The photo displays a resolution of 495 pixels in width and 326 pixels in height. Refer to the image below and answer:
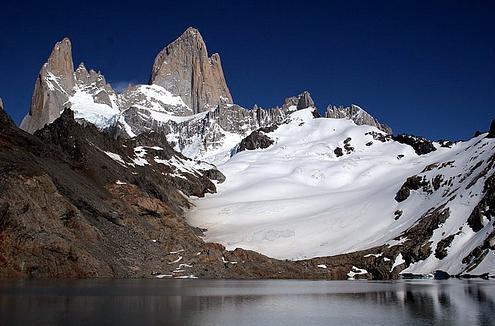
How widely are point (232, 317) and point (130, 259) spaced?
64417 millimetres

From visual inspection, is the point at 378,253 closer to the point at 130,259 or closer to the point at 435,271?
the point at 435,271

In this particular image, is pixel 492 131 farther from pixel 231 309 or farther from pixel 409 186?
pixel 231 309

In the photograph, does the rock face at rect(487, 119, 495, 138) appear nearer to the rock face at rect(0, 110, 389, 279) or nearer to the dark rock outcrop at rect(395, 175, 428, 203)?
the dark rock outcrop at rect(395, 175, 428, 203)

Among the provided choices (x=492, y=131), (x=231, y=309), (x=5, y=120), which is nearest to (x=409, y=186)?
(x=492, y=131)

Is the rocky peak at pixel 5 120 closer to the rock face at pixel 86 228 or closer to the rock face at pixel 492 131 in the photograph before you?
the rock face at pixel 86 228

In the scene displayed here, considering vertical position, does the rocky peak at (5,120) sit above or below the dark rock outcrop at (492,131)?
below

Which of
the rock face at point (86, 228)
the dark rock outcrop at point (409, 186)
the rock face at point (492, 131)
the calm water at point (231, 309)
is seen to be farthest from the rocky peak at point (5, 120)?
the rock face at point (492, 131)

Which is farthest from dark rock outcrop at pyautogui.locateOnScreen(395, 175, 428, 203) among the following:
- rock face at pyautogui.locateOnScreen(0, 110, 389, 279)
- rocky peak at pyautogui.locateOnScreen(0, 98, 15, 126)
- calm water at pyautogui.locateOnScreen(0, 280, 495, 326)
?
calm water at pyautogui.locateOnScreen(0, 280, 495, 326)

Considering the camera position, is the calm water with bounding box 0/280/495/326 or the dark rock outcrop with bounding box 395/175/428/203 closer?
the calm water with bounding box 0/280/495/326

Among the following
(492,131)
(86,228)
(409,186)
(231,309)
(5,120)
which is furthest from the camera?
(492,131)

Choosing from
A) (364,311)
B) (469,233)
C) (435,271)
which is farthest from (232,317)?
(469,233)

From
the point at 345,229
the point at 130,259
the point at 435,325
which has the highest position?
the point at 345,229

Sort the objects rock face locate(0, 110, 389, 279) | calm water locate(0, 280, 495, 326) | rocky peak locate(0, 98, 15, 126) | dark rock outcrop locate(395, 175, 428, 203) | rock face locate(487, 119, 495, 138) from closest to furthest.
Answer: calm water locate(0, 280, 495, 326)
rock face locate(0, 110, 389, 279)
rocky peak locate(0, 98, 15, 126)
dark rock outcrop locate(395, 175, 428, 203)
rock face locate(487, 119, 495, 138)

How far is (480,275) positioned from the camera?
10938cm
